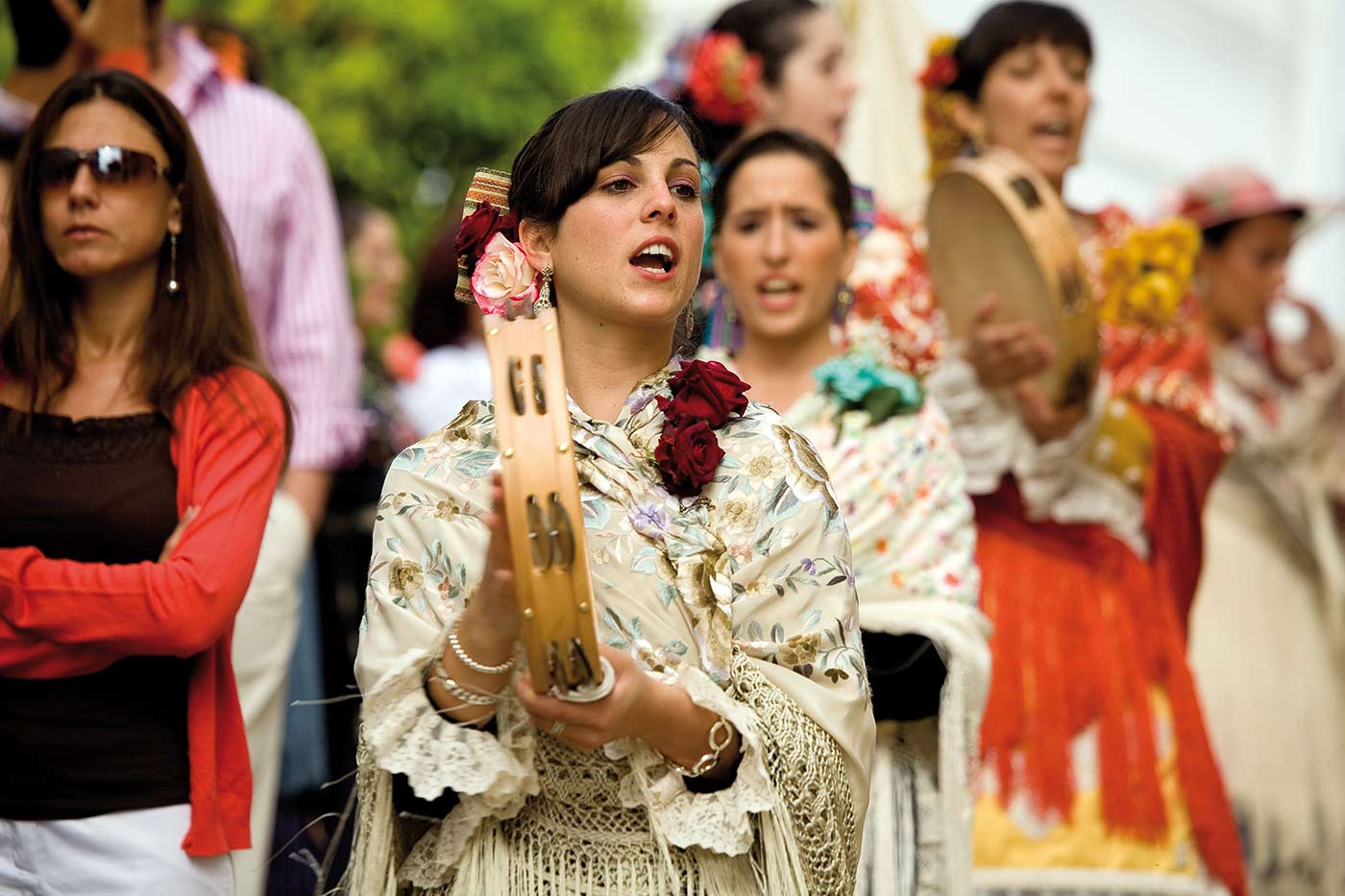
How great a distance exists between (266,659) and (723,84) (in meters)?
2.31

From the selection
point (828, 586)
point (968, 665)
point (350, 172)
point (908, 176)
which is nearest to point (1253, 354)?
Result: point (908, 176)

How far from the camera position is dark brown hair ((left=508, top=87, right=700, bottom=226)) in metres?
3.15

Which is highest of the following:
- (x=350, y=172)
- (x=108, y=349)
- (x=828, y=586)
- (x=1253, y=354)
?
(x=350, y=172)

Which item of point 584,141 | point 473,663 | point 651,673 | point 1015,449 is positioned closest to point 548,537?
point 473,663

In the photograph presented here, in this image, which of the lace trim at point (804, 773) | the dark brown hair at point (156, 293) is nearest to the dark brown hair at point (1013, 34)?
the dark brown hair at point (156, 293)

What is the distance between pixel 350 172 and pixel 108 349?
44.3 ft

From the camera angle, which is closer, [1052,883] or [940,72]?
[1052,883]

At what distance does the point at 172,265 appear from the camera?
158 inches

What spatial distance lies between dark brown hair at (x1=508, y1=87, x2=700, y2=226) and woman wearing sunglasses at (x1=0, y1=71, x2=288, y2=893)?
3.03 ft

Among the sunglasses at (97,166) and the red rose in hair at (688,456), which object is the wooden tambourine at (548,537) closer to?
the red rose in hair at (688,456)

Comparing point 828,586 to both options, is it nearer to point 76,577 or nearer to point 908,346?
point 76,577

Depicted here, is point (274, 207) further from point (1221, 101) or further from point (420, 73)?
point (1221, 101)

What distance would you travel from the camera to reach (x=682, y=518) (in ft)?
10.2

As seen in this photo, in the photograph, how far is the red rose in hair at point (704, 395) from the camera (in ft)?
10.3
